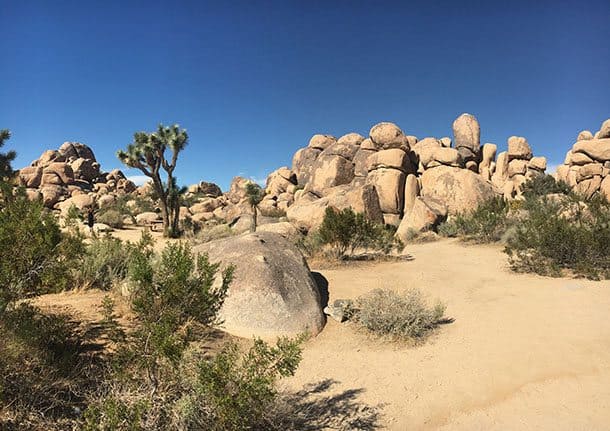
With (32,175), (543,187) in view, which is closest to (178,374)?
(543,187)

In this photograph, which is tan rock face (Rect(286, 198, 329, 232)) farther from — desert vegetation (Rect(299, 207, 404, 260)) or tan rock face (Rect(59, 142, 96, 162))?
tan rock face (Rect(59, 142, 96, 162))

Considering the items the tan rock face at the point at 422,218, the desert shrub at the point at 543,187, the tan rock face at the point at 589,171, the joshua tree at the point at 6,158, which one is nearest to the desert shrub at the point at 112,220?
the joshua tree at the point at 6,158

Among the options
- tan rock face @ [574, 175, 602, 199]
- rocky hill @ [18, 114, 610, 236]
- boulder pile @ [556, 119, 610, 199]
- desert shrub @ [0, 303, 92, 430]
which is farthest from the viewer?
boulder pile @ [556, 119, 610, 199]

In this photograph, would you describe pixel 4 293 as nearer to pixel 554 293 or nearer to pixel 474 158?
pixel 554 293

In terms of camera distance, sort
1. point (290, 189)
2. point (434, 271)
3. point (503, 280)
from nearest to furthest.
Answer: point (503, 280)
point (434, 271)
point (290, 189)

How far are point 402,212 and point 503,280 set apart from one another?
51.2 ft

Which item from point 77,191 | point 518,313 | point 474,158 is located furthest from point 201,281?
point 77,191

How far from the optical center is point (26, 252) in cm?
373

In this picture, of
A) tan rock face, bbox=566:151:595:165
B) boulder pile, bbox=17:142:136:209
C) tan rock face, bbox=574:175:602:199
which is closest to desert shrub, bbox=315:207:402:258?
tan rock face, bbox=574:175:602:199

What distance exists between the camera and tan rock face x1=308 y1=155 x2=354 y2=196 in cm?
2861

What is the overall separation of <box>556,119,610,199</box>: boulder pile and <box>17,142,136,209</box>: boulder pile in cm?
4495

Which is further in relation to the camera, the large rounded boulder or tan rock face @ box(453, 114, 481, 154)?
tan rock face @ box(453, 114, 481, 154)

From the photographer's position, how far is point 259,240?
26.0ft

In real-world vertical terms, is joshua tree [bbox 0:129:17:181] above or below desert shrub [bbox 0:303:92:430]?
above
